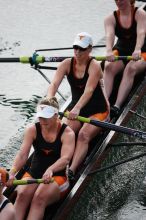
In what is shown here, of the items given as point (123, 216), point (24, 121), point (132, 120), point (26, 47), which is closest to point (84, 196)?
point (123, 216)

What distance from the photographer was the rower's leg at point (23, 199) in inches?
236

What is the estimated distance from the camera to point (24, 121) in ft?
31.4

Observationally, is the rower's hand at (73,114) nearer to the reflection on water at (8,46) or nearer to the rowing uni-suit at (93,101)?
the rowing uni-suit at (93,101)

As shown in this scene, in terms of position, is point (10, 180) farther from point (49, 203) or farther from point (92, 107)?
point (92, 107)

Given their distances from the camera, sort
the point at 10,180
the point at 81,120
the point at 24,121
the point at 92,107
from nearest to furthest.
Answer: the point at 10,180
the point at 81,120
the point at 92,107
the point at 24,121

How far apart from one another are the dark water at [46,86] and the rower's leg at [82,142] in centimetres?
38

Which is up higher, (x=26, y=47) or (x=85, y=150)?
(x=85, y=150)

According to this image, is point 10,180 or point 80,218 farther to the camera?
point 80,218

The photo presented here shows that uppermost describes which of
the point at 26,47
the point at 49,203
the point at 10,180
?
the point at 10,180

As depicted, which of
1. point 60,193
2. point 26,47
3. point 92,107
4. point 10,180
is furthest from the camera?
point 26,47

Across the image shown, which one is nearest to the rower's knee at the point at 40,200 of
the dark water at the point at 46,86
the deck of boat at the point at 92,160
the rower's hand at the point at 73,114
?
the deck of boat at the point at 92,160

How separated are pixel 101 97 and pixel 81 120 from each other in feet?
1.93

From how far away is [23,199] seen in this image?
603 cm

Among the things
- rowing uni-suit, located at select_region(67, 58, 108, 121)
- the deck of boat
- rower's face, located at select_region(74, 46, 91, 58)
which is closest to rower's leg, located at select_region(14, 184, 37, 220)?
the deck of boat
